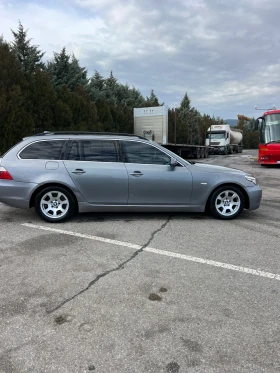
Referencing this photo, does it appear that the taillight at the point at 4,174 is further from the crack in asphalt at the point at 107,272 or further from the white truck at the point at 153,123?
the white truck at the point at 153,123

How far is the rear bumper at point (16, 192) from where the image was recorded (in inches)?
234

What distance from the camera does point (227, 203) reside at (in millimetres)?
6379

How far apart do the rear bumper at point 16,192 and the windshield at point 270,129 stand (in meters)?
15.7

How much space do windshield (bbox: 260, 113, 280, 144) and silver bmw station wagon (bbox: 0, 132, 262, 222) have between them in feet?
43.8

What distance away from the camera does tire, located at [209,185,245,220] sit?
630 cm

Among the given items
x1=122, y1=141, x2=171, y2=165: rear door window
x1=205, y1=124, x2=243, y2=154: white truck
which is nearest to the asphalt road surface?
x1=122, y1=141, x2=171, y2=165: rear door window

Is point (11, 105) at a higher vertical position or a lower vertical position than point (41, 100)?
lower

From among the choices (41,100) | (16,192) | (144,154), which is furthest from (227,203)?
(41,100)

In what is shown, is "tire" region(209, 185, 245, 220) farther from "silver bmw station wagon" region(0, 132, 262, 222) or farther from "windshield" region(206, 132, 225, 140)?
"windshield" region(206, 132, 225, 140)

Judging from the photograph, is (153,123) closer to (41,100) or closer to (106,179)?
(41,100)

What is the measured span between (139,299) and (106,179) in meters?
3.02

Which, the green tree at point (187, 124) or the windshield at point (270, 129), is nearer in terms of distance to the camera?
the windshield at point (270, 129)

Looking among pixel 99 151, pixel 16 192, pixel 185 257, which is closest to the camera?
pixel 185 257

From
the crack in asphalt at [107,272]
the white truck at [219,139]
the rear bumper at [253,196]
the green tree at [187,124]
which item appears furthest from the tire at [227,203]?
the green tree at [187,124]
